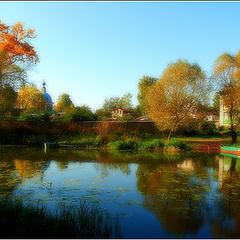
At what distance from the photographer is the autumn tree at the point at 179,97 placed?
28594 millimetres

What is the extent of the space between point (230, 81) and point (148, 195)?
84.3 ft

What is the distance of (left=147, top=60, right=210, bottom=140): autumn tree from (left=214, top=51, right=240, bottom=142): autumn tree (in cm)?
255

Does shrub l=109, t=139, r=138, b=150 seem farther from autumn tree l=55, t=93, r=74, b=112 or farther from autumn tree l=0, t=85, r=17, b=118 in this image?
autumn tree l=55, t=93, r=74, b=112

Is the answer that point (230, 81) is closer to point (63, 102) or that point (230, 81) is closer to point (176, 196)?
point (176, 196)

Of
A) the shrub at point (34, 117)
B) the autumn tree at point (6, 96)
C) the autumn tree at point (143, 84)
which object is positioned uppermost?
the autumn tree at point (143, 84)

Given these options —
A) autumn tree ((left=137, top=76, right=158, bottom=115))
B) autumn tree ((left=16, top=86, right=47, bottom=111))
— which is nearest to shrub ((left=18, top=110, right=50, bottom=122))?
autumn tree ((left=16, top=86, right=47, bottom=111))

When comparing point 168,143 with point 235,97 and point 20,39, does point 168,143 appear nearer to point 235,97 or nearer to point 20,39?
point 235,97

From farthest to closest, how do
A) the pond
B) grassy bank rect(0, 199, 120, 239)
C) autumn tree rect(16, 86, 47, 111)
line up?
autumn tree rect(16, 86, 47, 111), the pond, grassy bank rect(0, 199, 120, 239)

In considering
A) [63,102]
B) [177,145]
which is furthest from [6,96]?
[63,102]

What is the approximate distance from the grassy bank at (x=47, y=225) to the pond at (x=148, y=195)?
0.69 metres

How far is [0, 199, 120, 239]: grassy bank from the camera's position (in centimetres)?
534

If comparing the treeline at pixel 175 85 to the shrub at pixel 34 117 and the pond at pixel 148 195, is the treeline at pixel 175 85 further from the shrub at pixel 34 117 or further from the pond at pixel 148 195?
the pond at pixel 148 195

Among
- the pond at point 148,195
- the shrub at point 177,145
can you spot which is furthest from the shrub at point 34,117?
the pond at point 148,195

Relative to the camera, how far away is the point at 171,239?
599cm
